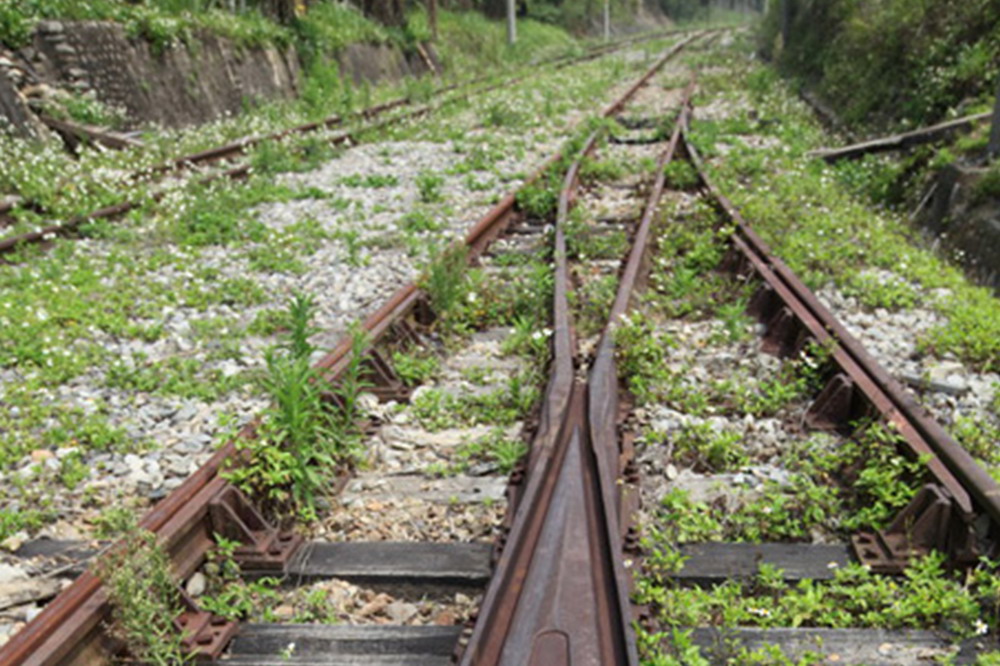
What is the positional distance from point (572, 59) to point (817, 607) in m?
29.7

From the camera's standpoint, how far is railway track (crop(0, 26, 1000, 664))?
94.9 inches

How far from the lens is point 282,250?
6738 millimetres

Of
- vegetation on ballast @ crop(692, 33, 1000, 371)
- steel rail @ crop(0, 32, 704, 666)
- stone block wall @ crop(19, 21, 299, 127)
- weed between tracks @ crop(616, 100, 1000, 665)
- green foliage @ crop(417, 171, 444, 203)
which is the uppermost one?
stone block wall @ crop(19, 21, 299, 127)

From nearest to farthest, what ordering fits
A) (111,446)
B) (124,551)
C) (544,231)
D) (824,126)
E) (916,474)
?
(124,551), (916,474), (111,446), (544,231), (824,126)

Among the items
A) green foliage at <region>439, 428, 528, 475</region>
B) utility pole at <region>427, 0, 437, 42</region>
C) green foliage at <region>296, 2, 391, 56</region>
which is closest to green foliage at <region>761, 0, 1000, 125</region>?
green foliage at <region>439, 428, 528, 475</region>

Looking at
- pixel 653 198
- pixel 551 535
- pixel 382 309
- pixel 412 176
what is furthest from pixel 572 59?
pixel 551 535

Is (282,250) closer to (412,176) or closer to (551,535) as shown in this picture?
(412,176)

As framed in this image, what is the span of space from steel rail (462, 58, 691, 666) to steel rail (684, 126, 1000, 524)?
1.15 m

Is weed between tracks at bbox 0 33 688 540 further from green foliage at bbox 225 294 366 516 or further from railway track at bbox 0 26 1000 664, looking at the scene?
railway track at bbox 0 26 1000 664

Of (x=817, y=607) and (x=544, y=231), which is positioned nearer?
(x=817, y=607)

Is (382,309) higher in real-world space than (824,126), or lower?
higher

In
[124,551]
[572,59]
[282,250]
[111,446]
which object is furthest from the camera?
[572,59]

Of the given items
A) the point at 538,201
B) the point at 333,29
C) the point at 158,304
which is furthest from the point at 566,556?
the point at 333,29

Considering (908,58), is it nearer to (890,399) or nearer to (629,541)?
(890,399)
